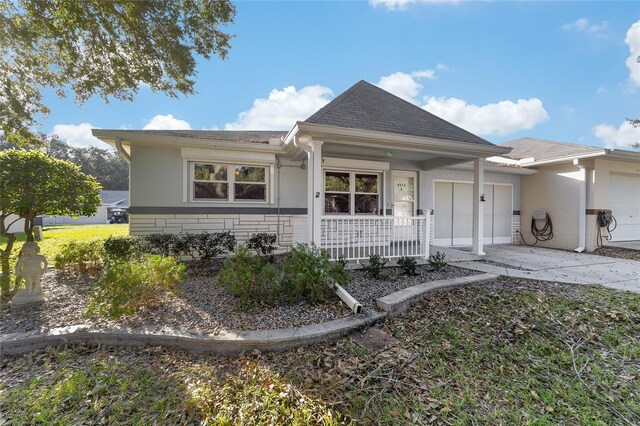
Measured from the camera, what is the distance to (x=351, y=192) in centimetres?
768

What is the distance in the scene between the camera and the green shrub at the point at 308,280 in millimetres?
3521

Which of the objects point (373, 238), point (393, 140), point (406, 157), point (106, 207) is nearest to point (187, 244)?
point (373, 238)

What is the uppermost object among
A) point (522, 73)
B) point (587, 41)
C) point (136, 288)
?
point (587, 41)

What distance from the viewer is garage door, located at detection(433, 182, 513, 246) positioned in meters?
8.64

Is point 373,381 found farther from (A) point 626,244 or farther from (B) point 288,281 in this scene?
(A) point 626,244

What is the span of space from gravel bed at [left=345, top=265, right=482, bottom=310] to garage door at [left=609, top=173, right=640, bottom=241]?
774 cm

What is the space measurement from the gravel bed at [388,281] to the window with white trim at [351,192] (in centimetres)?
277

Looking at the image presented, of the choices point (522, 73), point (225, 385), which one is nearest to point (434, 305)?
point (225, 385)

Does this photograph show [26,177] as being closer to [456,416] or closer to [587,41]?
[456,416]

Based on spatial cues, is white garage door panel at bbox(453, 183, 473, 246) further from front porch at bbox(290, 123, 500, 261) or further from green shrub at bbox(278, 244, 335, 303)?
green shrub at bbox(278, 244, 335, 303)

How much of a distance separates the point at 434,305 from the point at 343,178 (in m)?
4.76

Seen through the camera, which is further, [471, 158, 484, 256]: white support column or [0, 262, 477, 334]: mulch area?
[471, 158, 484, 256]: white support column

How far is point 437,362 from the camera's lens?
2.45 metres

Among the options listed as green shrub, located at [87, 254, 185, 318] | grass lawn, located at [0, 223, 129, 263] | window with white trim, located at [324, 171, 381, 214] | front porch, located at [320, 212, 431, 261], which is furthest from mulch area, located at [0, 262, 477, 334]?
window with white trim, located at [324, 171, 381, 214]
